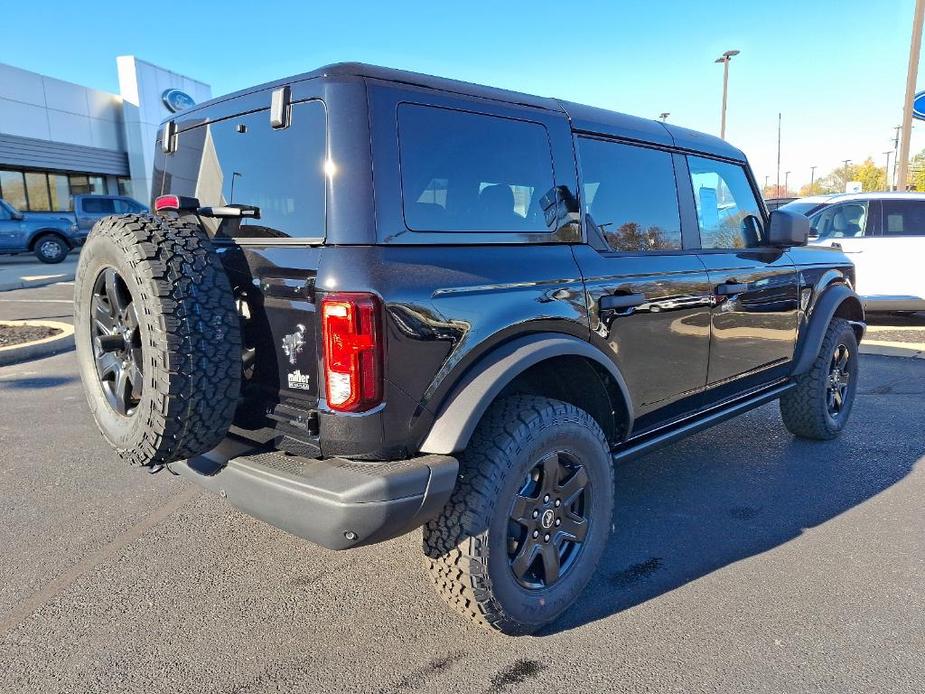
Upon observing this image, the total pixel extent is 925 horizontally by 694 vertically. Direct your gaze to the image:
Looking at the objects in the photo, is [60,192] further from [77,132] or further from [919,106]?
[919,106]

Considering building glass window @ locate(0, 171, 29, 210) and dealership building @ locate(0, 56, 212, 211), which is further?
building glass window @ locate(0, 171, 29, 210)

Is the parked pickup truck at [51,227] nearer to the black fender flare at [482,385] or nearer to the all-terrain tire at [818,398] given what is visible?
the all-terrain tire at [818,398]

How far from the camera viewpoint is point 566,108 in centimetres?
293

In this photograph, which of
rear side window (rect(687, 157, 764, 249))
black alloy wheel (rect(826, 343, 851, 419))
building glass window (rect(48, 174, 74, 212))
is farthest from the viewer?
building glass window (rect(48, 174, 74, 212))

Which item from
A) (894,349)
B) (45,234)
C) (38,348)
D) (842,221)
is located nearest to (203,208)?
(38,348)

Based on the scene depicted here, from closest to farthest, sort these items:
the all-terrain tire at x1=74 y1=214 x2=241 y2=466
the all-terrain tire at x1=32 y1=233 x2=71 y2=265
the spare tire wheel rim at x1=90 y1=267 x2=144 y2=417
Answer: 1. the all-terrain tire at x1=74 y1=214 x2=241 y2=466
2. the spare tire wheel rim at x1=90 y1=267 x2=144 y2=417
3. the all-terrain tire at x1=32 y1=233 x2=71 y2=265

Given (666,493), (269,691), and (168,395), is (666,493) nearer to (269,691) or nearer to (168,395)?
(269,691)

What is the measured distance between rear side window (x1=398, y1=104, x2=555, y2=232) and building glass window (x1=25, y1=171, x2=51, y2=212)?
27.9 meters

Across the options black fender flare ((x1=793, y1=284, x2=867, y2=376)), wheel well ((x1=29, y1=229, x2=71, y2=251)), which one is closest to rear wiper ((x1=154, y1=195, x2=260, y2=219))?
black fender flare ((x1=793, y1=284, x2=867, y2=376))

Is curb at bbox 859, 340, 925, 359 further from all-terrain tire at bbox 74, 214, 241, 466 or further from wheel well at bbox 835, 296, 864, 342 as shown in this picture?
all-terrain tire at bbox 74, 214, 241, 466

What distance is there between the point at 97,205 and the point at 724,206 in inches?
798

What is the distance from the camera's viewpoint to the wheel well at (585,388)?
2787mm

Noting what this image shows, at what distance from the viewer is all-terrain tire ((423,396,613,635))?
2309 mm

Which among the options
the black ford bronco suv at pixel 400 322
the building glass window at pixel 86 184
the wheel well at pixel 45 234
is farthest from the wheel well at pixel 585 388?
the building glass window at pixel 86 184
